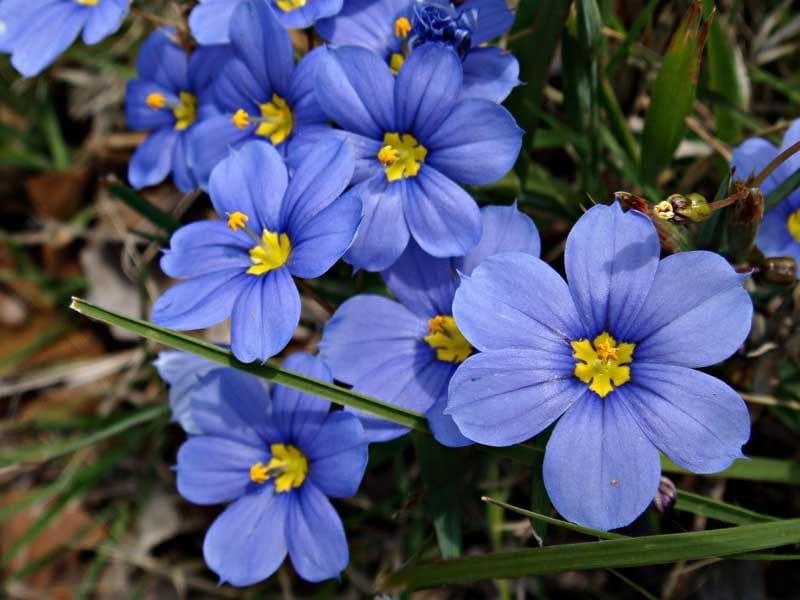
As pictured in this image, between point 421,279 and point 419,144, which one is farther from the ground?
point 419,144

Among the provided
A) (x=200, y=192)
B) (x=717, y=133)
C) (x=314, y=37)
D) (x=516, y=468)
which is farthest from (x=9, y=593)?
(x=717, y=133)

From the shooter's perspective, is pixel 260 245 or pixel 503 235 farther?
pixel 260 245

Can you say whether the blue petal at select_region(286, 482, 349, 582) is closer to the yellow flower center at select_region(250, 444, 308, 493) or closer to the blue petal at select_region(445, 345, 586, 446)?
the yellow flower center at select_region(250, 444, 308, 493)

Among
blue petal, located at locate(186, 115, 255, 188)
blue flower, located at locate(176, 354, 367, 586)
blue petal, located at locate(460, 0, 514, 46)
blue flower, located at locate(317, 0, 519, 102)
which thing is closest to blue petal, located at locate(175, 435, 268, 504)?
blue flower, located at locate(176, 354, 367, 586)

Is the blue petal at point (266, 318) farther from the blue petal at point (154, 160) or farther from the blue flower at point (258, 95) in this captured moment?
the blue petal at point (154, 160)

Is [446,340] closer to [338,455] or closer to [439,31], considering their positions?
[338,455]

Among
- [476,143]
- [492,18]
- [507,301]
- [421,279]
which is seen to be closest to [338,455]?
[421,279]
